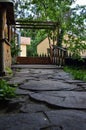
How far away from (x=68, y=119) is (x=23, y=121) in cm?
43

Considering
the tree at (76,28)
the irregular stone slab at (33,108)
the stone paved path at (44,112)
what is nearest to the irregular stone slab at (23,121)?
the stone paved path at (44,112)

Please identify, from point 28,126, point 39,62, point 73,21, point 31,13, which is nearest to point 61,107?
point 28,126

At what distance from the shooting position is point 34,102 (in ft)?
11.0

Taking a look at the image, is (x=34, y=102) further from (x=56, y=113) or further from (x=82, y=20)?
(x=82, y=20)

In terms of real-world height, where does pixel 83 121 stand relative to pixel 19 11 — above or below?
below

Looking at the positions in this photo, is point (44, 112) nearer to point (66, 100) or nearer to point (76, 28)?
point (66, 100)

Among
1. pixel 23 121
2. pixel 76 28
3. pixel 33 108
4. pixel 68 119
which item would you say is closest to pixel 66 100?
pixel 33 108

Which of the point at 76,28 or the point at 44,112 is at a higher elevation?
the point at 76,28

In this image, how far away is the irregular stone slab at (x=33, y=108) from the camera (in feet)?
9.58

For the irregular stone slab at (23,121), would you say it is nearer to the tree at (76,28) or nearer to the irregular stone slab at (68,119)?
the irregular stone slab at (68,119)

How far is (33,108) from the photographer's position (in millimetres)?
3014

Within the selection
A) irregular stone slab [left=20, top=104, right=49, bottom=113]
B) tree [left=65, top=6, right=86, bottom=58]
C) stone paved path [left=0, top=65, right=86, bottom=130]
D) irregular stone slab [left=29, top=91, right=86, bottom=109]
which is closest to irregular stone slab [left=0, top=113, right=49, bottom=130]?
stone paved path [left=0, top=65, right=86, bottom=130]

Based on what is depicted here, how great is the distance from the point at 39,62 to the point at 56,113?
12.4 metres

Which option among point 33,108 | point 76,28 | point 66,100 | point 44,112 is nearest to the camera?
point 44,112
